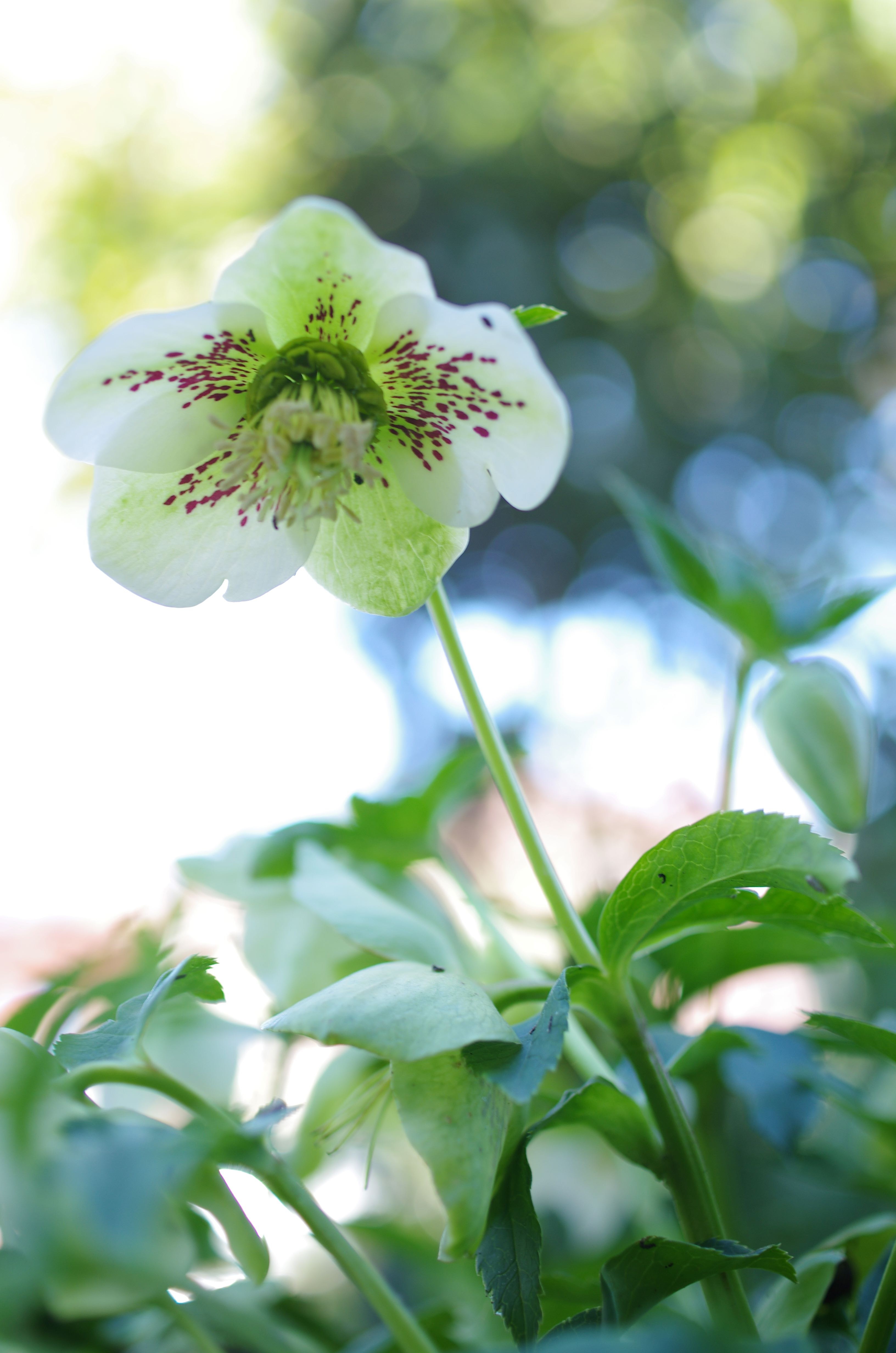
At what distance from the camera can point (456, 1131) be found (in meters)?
0.31

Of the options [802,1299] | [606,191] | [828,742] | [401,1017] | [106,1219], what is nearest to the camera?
[106,1219]

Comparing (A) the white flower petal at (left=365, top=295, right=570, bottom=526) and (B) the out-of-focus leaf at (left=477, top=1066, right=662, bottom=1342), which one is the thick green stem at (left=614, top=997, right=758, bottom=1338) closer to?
(B) the out-of-focus leaf at (left=477, top=1066, right=662, bottom=1342)

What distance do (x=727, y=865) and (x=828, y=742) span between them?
24cm

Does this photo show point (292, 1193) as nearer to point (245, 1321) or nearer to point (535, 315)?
point (245, 1321)

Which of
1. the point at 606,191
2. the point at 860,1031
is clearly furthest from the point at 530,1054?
the point at 606,191

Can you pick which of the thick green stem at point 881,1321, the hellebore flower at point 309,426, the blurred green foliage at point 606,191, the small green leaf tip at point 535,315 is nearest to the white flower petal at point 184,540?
the hellebore flower at point 309,426

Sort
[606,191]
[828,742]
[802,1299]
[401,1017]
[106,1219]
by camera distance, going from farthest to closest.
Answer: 1. [606,191]
2. [828,742]
3. [802,1299]
4. [401,1017]
5. [106,1219]

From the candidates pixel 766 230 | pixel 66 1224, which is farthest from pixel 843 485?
pixel 66 1224

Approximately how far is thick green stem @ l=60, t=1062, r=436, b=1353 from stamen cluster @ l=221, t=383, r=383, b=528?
9.1 inches

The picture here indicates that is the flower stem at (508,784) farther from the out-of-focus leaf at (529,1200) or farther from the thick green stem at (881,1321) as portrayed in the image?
the thick green stem at (881,1321)

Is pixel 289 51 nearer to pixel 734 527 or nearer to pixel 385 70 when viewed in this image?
pixel 385 70

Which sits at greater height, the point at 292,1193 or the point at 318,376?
the point at 318,376

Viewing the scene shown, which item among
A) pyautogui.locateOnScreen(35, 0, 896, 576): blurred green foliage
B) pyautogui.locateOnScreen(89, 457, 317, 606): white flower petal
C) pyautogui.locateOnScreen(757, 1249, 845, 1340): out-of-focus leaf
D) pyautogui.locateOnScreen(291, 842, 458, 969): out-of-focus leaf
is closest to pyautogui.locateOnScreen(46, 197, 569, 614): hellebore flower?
pyautogui.locateOnScreen(89, 457, 317, 606): white flower petal

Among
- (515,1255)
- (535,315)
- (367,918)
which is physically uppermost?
(535,315)
